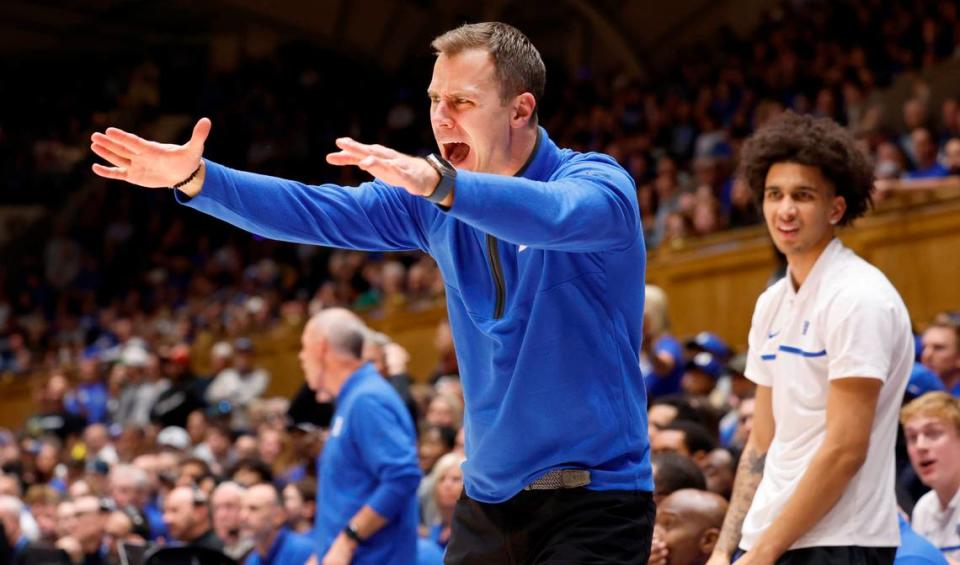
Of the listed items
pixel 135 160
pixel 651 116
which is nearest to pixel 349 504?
pixel 135 160

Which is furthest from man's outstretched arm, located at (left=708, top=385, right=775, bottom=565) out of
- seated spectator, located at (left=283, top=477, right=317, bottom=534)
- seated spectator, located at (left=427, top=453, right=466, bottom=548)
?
seated spectator, located at (left=283, top=477, right=317, bottom=534)

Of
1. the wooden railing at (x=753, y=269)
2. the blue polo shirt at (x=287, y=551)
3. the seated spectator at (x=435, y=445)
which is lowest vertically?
the blue polo shirt at (x=287, y=551)

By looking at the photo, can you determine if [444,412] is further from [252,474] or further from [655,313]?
[655,313]

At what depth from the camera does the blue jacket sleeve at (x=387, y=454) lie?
16.3 feet

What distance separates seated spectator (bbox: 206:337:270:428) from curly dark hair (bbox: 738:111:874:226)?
9.48 m

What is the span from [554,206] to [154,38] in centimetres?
2130

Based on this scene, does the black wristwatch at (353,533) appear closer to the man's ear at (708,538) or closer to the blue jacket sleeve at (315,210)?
the man's ear at (708,538)

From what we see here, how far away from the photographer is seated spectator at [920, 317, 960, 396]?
5.58 meters

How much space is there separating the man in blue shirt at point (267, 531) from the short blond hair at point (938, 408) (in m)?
3.24

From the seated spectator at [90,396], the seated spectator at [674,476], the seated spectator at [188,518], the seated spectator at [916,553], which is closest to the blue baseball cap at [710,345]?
the seated spectator at [188,518]

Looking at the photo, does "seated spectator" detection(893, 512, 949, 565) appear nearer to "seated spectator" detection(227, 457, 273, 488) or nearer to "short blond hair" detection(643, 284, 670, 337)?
"short blond hair" detection(643, 284, 670, 337)

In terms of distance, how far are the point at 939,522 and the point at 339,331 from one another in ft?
7.88

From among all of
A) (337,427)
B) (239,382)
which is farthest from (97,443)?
(337,427)

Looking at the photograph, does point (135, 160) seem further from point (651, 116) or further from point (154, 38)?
point (154, 38)
